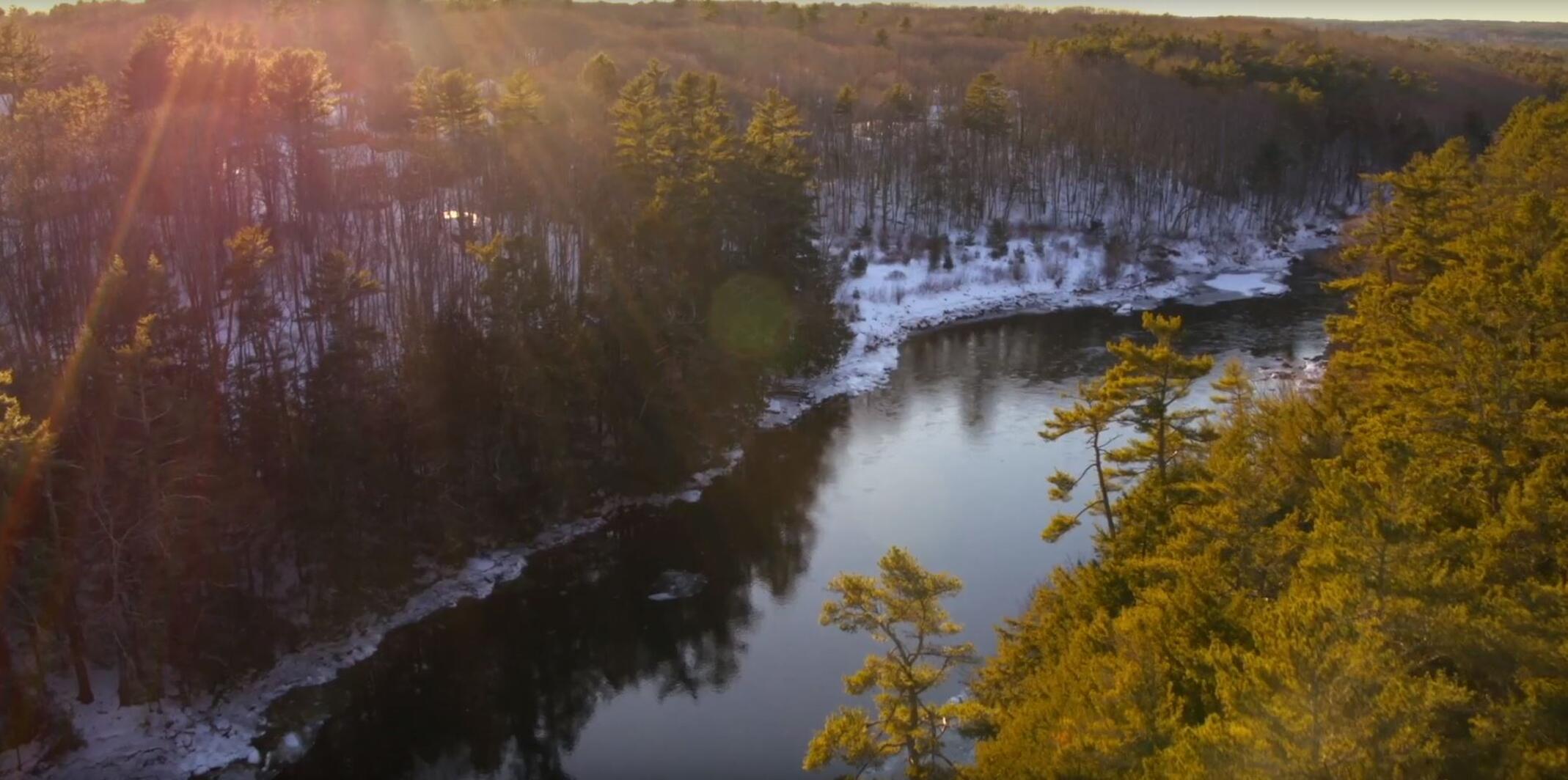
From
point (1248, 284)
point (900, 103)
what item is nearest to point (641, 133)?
point (900, 103)

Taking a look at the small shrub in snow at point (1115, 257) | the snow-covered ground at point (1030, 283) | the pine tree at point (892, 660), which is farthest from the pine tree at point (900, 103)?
the pine tree at point (892, 660)

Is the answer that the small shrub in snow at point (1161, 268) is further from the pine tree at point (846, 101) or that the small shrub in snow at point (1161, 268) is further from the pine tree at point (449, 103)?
the pine tree at point (449, 103)

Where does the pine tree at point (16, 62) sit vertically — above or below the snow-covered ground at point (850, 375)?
above

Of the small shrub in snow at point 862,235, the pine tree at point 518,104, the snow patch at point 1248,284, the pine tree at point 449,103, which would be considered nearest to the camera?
the pine tree at point 449,103

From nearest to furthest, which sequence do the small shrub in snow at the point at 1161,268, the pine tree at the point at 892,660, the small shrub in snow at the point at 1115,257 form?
1. the pine tree at the point at 892,660
2. the small shrub in snow at the point at 1115,257
3. the small shrub in snow at the point at 1161,268

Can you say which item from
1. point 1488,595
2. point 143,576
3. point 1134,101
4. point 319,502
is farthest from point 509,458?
point 1134,101

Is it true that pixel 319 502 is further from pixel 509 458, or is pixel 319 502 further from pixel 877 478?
pixel 877 478

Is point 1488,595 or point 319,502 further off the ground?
point 1488,595
